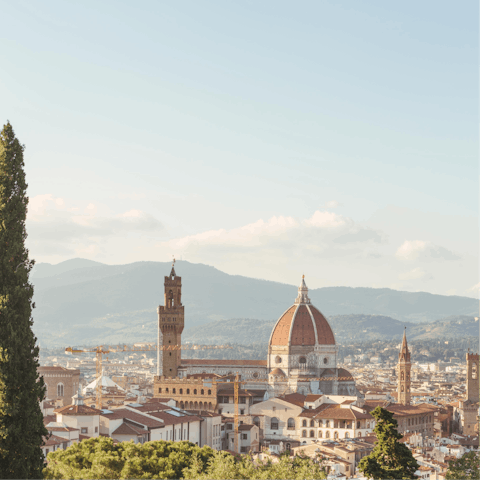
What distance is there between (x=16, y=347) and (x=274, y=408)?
54728 millimetres

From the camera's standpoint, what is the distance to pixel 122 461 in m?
31.0

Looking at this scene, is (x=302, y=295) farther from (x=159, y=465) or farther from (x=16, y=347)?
(x=16, y=347)

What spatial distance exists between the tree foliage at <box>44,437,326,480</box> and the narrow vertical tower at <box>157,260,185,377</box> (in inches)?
1863

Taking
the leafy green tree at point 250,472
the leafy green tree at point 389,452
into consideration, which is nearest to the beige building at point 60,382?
the leafy green tree at point 250,472

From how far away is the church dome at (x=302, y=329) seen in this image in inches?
3255

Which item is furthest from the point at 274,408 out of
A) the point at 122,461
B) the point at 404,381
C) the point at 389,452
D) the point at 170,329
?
the point at 389,452

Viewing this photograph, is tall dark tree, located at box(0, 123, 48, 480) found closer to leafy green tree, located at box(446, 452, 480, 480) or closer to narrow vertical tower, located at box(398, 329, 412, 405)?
leafy green tree, located at box(446, 452, 480, 480)

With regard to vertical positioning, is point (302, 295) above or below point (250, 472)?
above

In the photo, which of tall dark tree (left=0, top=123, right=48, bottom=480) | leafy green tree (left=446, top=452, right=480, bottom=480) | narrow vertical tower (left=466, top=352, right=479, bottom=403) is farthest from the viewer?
narrow vertical tower (left=466, top=352, right=479, bottom=403)

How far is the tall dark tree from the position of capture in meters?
17.5

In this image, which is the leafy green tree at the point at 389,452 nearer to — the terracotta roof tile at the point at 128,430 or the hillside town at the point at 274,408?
the hillside town at the point at 274,408

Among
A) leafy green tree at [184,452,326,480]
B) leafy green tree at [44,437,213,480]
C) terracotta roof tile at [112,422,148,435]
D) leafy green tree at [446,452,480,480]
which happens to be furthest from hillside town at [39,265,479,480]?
leafy green tree at [184,452,326,480]

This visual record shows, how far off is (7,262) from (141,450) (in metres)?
15.9

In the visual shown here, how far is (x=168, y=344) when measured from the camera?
82625mm
